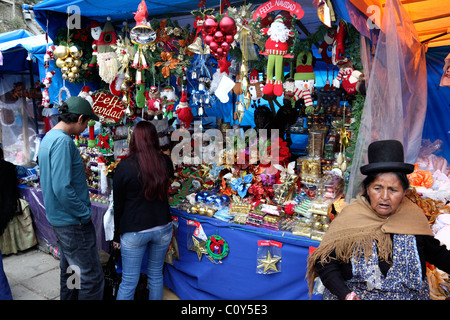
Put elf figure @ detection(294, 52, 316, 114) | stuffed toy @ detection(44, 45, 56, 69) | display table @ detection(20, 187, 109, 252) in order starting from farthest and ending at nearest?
display table @ detection(20, 187, 109, 252), stuffed toy @ detection(44, 45, 56, 69), elf figure @ detection(294, 52, 316, 114)

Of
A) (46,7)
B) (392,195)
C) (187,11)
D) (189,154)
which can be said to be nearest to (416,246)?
(392,195)

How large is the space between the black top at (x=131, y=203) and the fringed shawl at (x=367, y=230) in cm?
129

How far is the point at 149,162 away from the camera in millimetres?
2262

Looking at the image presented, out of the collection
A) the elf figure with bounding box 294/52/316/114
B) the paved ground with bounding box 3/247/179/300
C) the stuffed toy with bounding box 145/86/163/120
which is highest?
the elf figure with bounding box 294/52/316/114

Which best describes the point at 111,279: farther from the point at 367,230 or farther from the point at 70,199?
the point at 367,230

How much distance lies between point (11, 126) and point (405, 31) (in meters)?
6.06

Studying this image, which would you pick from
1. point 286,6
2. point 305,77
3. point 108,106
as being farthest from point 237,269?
point 108,106

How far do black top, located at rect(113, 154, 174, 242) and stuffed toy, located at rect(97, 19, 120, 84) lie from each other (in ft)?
4.92

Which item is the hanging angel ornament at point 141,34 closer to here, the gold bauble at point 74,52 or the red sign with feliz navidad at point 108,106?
the red sign with feliz navidad at point 108,106

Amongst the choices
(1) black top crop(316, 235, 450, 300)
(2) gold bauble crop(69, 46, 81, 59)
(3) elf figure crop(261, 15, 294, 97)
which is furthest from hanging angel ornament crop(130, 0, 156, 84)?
(1) black top crop(316, 235, 450, 300)

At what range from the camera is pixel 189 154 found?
3.74 m

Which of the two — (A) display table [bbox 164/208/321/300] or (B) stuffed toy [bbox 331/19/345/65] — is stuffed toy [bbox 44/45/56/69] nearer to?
(A) display table [bbox 164/208/321/300]

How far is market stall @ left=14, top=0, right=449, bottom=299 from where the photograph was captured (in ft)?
6.81

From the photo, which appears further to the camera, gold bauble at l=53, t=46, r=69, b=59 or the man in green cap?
gold bauble at l=53, t=46, r=69, b=59
